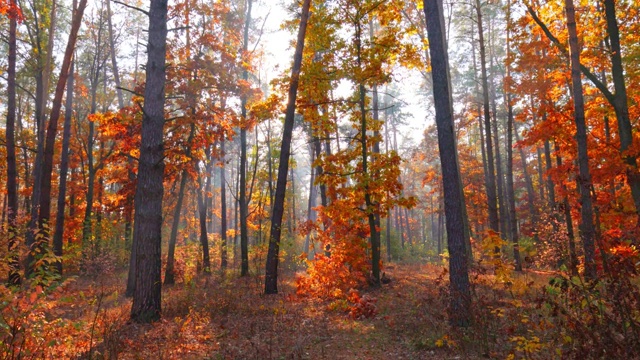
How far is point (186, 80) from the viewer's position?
13398mm

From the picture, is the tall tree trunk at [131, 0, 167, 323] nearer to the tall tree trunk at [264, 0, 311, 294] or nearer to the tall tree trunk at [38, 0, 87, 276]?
the tall tree trunk at [264, 0, 311, 294]

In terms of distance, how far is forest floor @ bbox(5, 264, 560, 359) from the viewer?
5223 mm

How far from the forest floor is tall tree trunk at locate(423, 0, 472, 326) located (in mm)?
271

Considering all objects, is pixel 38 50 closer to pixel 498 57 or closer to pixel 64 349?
pixel 64 349

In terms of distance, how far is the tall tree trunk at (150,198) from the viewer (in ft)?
23.9

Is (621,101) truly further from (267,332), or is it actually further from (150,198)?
(150,198)

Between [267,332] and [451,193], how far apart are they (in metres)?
4.48

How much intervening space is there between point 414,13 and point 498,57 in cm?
1046

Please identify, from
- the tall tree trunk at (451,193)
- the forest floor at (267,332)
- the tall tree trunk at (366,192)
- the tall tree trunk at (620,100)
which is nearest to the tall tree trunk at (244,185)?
the tall tree trunk at (366,192)

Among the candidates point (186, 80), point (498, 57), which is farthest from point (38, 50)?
point (498, 57)

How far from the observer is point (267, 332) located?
7082mm

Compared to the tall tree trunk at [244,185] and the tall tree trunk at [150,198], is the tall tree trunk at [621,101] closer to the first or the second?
the tall tree trunk at [244,185]

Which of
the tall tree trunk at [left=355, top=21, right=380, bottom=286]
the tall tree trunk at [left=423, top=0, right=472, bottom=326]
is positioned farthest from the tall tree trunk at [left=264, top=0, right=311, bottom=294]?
the tall tree trunk at [left=423, top=0, right=472, bottom=326]

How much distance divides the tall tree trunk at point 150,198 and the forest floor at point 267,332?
53 cm
